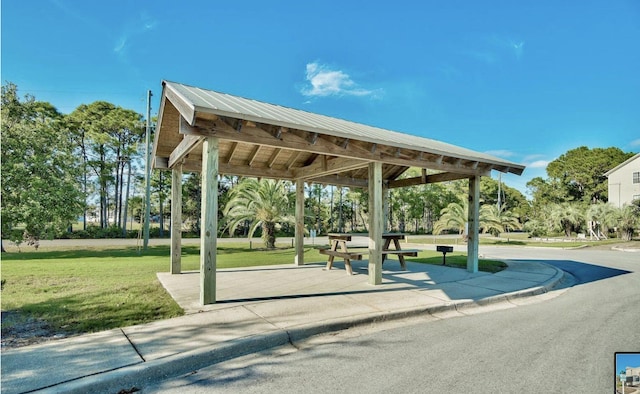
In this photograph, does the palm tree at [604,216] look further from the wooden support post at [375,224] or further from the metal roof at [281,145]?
the wooden support post at [375,224]

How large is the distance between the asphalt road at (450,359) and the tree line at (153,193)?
1333cm

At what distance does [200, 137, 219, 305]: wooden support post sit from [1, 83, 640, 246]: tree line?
11747 mm

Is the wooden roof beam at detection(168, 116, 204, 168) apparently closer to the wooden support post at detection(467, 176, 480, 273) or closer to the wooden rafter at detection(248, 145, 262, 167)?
the wooden rafter at detection(248, 145, 262, 167)

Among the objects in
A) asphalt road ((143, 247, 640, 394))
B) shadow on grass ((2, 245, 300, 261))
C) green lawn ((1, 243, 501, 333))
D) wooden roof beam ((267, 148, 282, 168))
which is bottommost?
shadow on grass ((2, 245, 300, 261))

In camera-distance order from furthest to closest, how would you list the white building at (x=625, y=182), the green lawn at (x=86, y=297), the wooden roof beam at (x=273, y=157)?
the white building at (x=625, y=182) → the wooden roof beam at (x=273, y=157) → the green lawn at (x=86, y=297)

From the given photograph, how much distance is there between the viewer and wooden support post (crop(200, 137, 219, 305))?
18.0 ft

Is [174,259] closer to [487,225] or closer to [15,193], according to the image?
[15,193]

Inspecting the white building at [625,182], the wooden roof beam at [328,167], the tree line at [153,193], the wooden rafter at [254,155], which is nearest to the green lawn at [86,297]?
the wooden rafter at [254,155]

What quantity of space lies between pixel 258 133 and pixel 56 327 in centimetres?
412

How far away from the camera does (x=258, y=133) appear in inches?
232

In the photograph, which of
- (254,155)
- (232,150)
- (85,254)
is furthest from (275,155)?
(85,254)

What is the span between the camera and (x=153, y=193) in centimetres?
3109

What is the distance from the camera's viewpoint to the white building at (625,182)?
34.3 m

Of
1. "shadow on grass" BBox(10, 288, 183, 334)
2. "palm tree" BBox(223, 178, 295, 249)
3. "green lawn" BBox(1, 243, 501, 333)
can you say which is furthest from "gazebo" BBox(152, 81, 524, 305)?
"palm tree" BBox(223, 178, 295, 249)
